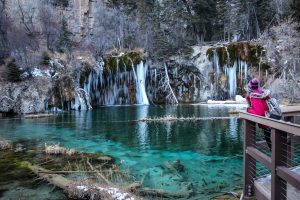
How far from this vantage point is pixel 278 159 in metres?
3.74

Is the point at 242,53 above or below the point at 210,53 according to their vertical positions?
below

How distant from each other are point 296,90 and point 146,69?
69.9 ft

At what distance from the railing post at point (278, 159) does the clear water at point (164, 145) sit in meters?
4.49

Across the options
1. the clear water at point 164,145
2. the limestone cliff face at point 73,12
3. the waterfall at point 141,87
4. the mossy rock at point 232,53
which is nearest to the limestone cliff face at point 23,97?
the clear water at point 164,145

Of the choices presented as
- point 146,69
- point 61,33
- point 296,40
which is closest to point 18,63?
point 61,33

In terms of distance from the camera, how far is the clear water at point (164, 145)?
974cm

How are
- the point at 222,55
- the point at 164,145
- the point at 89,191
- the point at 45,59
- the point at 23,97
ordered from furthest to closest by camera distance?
the point at 222,55, the point at 45,59, the point at 23,97, the point at 164,145, the point at 89,191

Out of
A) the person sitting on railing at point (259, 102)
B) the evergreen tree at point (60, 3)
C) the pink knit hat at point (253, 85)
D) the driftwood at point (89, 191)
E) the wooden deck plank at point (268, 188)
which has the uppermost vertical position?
the evergreen tree at point (60, 3)

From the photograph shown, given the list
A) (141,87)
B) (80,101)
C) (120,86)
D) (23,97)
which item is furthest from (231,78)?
(23,97)

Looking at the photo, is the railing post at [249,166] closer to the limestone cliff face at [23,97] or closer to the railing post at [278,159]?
the railing post at [278,159]

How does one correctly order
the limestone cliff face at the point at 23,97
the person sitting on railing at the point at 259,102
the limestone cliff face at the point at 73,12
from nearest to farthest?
the person sitting on railing at the point at 259,102, the limestone cliff face at the point at 23,97, the limestone cliff face at the point at 73,12

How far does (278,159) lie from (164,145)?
12.0m

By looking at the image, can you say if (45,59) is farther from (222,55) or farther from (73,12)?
(222,55)

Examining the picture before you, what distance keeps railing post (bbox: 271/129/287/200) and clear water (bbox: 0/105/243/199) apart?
14.7 feet
